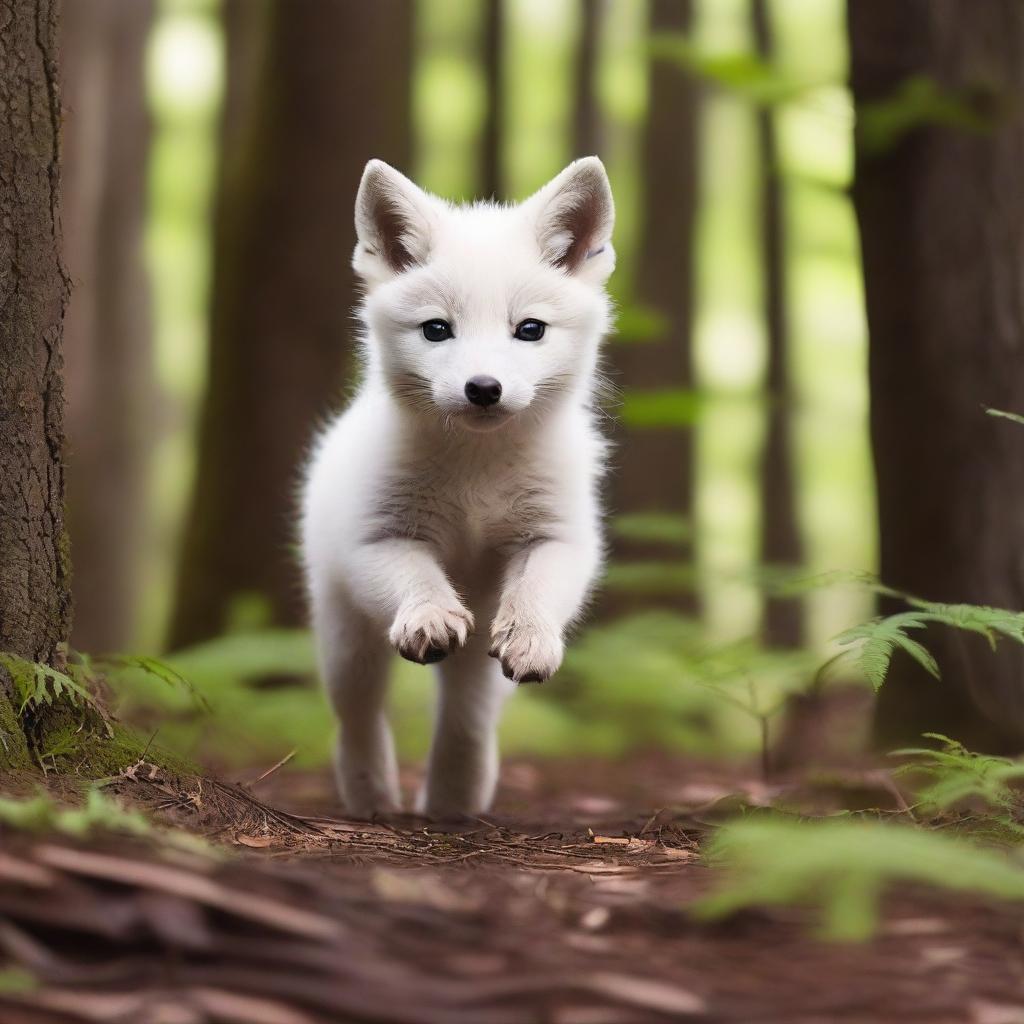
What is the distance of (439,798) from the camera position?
5.63 metres

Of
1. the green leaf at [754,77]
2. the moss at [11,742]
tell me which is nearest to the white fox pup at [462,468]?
the moss at [11,742]

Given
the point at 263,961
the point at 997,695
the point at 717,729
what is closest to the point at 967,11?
the point at 997,695

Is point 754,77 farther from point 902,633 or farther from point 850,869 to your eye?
point 850,869

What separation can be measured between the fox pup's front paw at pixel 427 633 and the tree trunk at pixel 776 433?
32.7 feet

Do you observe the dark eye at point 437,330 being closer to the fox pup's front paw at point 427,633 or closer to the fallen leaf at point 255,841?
the fox pup's front paw at point 427,633

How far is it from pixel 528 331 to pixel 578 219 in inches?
27.8

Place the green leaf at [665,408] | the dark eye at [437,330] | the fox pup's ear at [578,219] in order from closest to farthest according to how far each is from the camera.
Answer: the dark eye at [437,330] → the fox pup's ear at [578,219] → the green leaf at [665,408]

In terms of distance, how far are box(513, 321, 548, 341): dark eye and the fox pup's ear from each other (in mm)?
468

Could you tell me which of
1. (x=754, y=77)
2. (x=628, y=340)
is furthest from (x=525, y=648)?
(x=628, y=340)

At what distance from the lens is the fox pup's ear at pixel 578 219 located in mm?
5082

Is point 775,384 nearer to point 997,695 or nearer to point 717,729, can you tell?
point 717,729

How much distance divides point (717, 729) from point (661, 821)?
683cm

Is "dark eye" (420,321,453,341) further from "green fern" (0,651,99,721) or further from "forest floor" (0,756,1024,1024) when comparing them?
"forest floor" (0,756,1024,1024)

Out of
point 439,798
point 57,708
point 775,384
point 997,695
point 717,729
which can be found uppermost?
point 775,384
